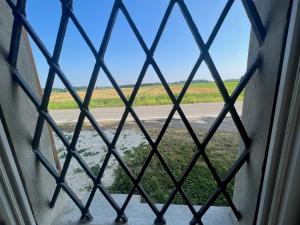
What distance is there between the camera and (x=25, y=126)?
604 millimetres

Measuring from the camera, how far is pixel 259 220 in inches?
18.9

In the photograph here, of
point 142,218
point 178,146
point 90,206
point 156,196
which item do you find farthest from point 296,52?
point 178,146

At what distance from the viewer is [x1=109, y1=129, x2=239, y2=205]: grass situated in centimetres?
126

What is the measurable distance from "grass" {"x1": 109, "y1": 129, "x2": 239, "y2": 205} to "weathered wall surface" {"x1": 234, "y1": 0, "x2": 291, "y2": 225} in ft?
1.63

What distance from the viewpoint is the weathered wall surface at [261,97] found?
387mm

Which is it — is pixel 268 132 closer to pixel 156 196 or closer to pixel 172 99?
pixel 172 99

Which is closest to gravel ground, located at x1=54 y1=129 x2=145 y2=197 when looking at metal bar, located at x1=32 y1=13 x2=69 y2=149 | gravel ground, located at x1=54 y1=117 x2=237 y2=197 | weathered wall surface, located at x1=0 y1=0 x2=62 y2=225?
gravel ground, located at x1=54 y1=117 x2=237 y2=197

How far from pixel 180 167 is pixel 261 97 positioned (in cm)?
131

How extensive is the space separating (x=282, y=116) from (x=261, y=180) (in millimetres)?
177

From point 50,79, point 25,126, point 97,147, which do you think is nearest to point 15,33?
point 50,79

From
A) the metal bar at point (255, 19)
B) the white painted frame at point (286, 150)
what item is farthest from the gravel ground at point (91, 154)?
the metal bar at point (255, 19)

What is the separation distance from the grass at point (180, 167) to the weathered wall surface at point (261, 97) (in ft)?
1.63

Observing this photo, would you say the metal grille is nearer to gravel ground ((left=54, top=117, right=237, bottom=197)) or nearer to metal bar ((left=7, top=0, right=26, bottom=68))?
metal bar ((left=7, top=0, right=26, bottom=68))

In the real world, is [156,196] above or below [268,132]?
above
